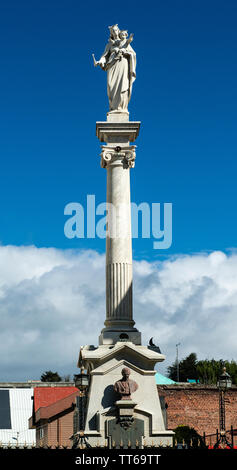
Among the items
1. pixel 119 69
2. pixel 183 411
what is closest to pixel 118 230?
pixel 119 69

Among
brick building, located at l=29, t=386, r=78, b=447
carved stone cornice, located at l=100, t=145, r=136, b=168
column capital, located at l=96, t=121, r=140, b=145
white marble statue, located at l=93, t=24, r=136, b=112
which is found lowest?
brick building, located at l=29, t=386, r=78, b=447

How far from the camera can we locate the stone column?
22781mm

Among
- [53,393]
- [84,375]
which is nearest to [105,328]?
[84,375]

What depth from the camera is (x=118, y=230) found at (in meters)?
23.3

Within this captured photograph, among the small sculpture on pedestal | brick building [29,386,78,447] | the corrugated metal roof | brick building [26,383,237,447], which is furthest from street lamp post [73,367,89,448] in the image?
the corrugated metal roof

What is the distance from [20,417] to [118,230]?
41.0 metres

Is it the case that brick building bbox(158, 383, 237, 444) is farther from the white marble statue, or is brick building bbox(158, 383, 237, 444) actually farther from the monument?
the white marble statue

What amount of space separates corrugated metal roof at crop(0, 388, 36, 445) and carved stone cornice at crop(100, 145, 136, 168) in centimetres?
A: 3716

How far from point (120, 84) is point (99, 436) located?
39.0ft

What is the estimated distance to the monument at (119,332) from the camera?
69.1ft

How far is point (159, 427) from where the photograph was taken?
21.3m

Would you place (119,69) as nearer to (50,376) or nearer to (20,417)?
(20,417)

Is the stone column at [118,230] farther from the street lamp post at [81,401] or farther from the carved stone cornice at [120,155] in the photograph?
the street lamp post at [81,401]
